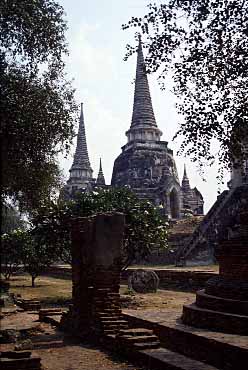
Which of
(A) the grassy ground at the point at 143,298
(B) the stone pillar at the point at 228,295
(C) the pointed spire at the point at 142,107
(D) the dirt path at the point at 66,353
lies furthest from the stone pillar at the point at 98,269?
(C) the pointed spire at the point at 142,107

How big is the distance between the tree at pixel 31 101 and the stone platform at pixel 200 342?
5122mm

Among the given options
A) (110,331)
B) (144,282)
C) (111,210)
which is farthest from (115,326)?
(144,282)

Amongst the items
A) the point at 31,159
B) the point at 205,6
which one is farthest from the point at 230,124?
the point at 31,159

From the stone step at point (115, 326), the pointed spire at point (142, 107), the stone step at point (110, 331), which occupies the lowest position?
the stone step at point (110, 331)

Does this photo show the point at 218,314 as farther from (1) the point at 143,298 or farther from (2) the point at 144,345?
(1) the point at 143,298

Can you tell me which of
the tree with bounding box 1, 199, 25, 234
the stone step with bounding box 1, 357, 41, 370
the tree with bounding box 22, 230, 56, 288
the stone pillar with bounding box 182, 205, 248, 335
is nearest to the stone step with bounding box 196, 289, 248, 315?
the stone pillar with bounding box 182, 205, 248, 335

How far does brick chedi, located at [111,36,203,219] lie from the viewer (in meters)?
44.7

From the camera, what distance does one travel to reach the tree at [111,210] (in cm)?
1741

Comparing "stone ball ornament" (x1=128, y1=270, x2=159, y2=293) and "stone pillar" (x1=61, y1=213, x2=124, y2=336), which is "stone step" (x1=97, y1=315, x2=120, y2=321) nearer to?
"stone pillar" (x1=61, y1=213, x2=124, y2=336)

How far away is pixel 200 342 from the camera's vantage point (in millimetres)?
7660

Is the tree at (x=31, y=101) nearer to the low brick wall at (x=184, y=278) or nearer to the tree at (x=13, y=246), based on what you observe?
the low brick wall at (x=184, y=278)

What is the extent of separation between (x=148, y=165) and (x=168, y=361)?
40314mm

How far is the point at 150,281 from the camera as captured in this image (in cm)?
1980

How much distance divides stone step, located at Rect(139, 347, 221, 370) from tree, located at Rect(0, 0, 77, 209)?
19.1ft
